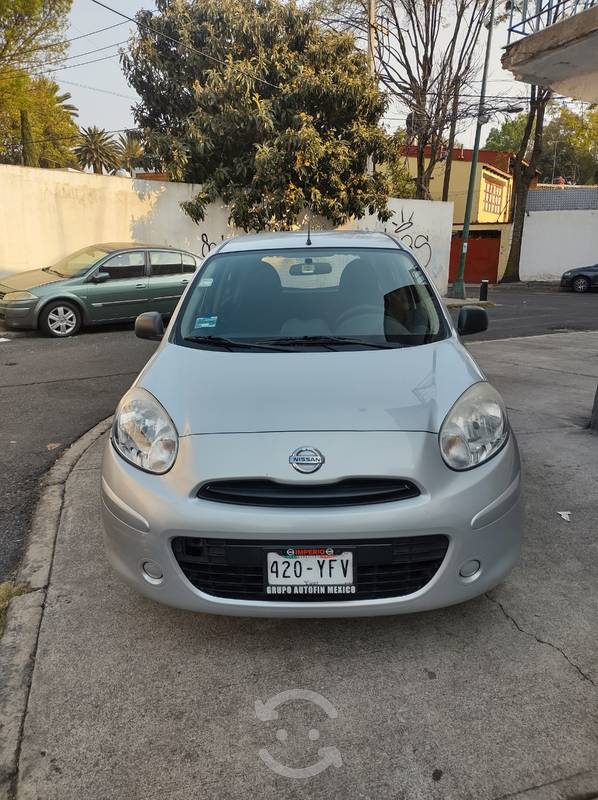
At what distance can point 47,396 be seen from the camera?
636cm

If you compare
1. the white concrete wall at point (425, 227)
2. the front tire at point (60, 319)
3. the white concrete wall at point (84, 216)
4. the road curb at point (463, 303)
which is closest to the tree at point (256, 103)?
the white concrete wall at point (84, 216)

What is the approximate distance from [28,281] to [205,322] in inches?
313

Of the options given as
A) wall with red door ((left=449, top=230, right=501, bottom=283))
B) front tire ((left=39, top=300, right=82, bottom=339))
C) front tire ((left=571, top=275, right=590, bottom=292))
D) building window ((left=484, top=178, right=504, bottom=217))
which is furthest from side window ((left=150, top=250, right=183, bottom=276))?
building window ((left=484, top=178, right=504, bottom=217))

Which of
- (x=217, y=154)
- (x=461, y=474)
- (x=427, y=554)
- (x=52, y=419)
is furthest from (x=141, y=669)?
(x=217, y=154)

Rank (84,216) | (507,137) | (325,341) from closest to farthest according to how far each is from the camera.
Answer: (325,341) → (84,216) → (507,137)

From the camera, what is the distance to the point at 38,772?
6.29 ft

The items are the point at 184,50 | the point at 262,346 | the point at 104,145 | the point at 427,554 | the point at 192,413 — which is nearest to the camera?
the point at 427,554

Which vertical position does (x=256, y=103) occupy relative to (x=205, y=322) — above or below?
above

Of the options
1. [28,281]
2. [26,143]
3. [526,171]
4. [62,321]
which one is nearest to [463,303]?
[62,321]

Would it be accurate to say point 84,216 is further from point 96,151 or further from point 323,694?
point 96,151

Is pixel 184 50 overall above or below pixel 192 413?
above

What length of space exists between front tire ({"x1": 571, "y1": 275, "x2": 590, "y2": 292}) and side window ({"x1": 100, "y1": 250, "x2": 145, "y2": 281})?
62.0 ft

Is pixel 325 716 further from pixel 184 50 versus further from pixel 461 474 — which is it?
pixel 184 50

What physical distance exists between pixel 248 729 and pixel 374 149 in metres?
16.2
